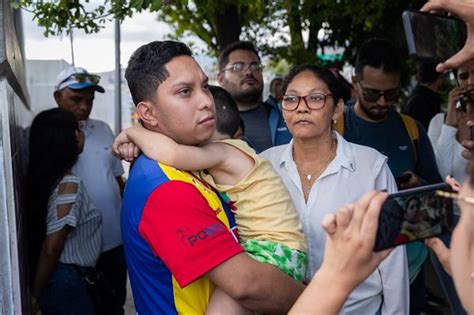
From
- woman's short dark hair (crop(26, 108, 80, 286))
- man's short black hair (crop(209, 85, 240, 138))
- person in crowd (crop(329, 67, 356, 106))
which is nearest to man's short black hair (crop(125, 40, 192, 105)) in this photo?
man's short black hair (crop(209, 85, 240, 138))

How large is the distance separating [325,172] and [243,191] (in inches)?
29.8

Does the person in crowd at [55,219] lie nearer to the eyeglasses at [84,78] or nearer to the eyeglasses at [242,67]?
the eyeglasses at [84,78]

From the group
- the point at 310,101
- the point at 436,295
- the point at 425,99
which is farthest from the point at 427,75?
the point at 310,101

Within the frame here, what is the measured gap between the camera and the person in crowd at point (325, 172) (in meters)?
2.88

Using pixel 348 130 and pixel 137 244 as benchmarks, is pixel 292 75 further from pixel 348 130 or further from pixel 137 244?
pixel 137 244

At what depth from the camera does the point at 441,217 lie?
4.83 ft

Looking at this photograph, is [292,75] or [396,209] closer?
[396,209]

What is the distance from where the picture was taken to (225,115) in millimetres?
3373

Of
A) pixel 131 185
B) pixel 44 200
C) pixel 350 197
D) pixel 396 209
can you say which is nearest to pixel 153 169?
pixel 131 185

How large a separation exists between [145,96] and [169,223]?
53 centimetres

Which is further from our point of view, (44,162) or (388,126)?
(388,126)

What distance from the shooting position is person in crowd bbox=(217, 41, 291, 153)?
450 centimetres

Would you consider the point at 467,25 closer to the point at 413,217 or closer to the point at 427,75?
the point at 413,217

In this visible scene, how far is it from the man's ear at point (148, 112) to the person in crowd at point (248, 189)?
0.14 ft
